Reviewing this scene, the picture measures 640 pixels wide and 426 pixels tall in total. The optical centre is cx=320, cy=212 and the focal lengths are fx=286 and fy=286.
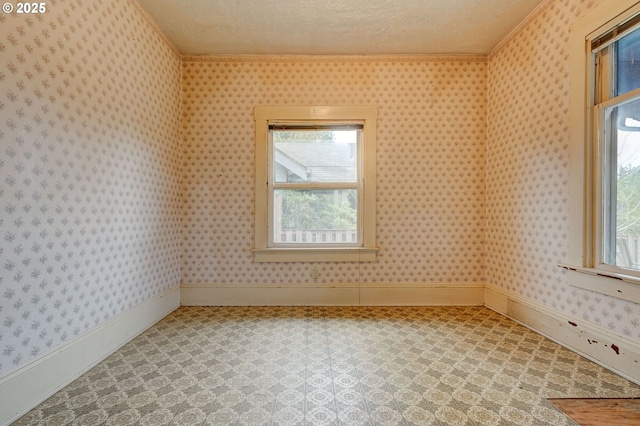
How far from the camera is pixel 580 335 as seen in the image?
7.19 feet

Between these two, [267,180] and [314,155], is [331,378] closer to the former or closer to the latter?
[267,180]

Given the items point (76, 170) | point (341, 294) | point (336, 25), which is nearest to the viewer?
point (76, 170)

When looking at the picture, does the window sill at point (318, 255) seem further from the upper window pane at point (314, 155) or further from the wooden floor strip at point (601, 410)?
the wooden floor strip at point (601, 410)

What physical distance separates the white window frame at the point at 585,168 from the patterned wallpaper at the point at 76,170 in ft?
11.9

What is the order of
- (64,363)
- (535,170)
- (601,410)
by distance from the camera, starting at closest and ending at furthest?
(601,410) → (64,363) → (535,170)

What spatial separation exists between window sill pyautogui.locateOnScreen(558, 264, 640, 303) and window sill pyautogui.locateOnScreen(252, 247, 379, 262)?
1.73m

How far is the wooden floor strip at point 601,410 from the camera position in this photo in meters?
1.47

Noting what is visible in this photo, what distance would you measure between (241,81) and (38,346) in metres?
2.94

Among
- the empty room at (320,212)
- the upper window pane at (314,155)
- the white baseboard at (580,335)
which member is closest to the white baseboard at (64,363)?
the empty room at (320,212)

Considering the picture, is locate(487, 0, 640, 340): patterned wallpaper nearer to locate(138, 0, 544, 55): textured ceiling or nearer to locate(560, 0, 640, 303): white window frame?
locate(560, 0, 640, 303): white window frame

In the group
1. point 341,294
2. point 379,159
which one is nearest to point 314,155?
point 379,159

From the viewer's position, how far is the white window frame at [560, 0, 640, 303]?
210cm

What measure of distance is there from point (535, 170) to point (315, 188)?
2193 mm

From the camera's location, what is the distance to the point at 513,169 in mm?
2938
